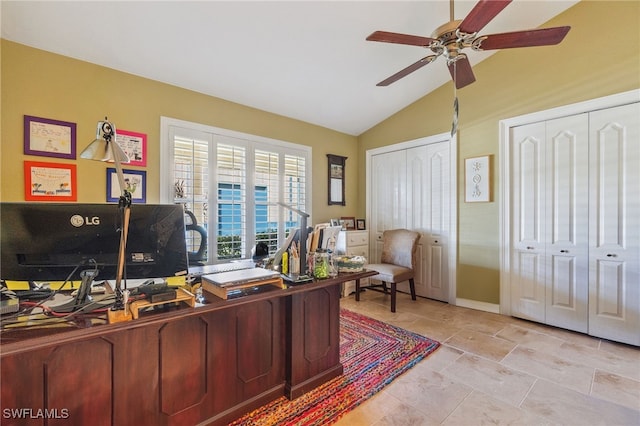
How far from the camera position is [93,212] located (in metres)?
1.31

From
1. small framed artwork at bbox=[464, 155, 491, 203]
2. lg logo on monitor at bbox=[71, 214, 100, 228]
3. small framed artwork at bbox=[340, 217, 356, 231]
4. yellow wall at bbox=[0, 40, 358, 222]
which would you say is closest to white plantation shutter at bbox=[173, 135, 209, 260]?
yellow wall at bbox=[0, 40, 358, 222]

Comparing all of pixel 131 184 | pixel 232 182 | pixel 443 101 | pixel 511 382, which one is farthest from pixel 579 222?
pixel 131 184

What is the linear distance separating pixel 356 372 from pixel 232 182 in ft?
8.12

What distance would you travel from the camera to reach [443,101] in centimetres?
388

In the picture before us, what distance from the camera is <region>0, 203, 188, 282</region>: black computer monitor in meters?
1.25

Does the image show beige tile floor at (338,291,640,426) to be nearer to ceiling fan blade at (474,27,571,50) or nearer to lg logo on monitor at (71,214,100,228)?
lg logo on monitor at (71,214,100,228)

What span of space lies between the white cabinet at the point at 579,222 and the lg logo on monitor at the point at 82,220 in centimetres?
384

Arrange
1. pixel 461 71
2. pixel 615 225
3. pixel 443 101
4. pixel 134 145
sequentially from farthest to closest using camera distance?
pixel 443 101
pixel 134 145
pixel 615 225
pixel 461 71

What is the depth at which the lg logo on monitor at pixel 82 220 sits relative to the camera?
50.1 inches

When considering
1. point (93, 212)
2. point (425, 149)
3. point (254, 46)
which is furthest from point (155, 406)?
point (425, 149)

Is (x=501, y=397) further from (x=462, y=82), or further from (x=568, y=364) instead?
(x=462, y=82)

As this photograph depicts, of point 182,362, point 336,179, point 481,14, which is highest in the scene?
point 481,14

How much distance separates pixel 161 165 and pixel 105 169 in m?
0.48

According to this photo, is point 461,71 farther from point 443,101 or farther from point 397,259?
Result: point 397,259
